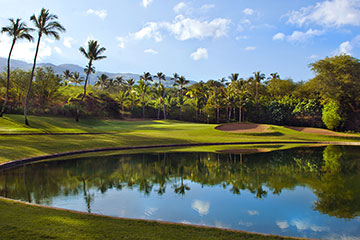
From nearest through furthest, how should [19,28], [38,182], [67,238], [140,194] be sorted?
[67,238], [140,194], [38,182], [19,28]

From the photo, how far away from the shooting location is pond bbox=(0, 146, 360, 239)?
8172 mm

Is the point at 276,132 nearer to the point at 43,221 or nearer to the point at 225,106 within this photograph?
the point at 225,106

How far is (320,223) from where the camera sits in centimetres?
793

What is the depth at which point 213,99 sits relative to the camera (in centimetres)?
7106

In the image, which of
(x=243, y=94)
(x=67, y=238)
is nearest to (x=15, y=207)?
(x=67, y=238)

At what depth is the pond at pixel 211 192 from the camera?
8172mm

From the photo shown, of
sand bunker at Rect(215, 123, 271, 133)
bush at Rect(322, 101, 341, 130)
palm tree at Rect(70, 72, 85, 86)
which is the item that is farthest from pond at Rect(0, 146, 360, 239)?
palm tree at Rect(70, 72, 85, 86)

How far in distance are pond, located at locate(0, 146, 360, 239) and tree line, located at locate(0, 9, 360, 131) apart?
2462 centimetres

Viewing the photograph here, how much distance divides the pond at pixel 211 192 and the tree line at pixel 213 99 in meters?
24.6

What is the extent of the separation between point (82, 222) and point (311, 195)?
8871 millimetres

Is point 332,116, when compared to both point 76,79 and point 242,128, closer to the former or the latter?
point 242,128

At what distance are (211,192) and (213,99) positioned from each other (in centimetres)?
6079

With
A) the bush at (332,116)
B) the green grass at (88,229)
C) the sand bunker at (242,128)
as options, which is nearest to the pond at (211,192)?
the green grass at (88,229)

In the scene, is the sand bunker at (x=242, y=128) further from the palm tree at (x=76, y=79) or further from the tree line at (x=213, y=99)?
the palm tree at (x=76, y=79)
